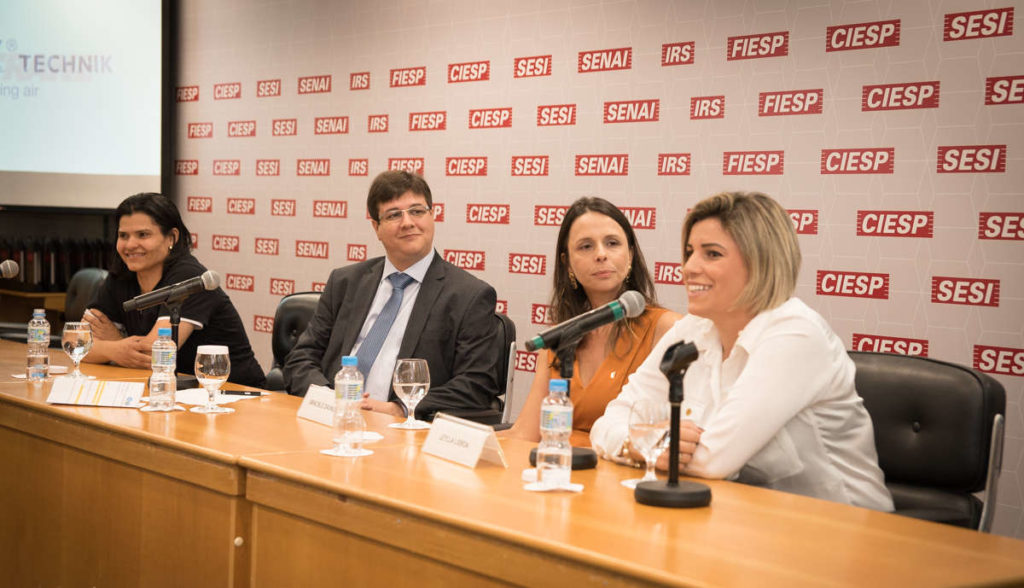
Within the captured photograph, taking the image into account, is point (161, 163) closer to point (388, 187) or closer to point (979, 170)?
point (388, 187)

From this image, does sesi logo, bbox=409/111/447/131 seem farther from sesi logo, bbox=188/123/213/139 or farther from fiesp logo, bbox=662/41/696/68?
sesi logo, bbox=188/123/213/139

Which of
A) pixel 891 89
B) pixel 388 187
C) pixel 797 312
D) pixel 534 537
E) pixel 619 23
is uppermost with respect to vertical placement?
pixel 619 23

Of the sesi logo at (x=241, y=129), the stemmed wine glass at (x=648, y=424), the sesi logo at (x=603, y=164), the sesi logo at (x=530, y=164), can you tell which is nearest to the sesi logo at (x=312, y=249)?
the sesi logo at (x=241, y=129)

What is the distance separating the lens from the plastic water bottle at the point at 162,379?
2627 millimetres

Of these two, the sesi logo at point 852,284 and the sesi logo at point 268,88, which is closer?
the sesi logo at point 852,284

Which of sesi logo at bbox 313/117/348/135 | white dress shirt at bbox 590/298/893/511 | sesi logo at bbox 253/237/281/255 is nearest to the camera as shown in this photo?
white dress shirt at bbox 590/298/893/511

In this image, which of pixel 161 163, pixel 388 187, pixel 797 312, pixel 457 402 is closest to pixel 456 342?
pixel 457 402

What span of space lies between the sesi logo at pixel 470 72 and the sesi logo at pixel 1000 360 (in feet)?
9.29

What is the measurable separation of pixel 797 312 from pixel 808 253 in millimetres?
2085

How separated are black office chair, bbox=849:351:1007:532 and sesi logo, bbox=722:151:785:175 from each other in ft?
6.21

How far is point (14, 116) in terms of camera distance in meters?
6.52

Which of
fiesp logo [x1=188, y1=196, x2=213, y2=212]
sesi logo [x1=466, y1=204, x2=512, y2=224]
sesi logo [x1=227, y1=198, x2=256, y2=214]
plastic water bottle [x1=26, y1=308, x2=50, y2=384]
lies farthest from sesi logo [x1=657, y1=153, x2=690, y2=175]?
fiesp logo [x1=188, y1=196, x2=213, y2=212]

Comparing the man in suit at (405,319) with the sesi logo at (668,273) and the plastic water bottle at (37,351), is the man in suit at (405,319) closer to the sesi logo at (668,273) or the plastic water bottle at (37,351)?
the plastic water bottle at (37,351)

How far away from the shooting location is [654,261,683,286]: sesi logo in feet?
14.5
